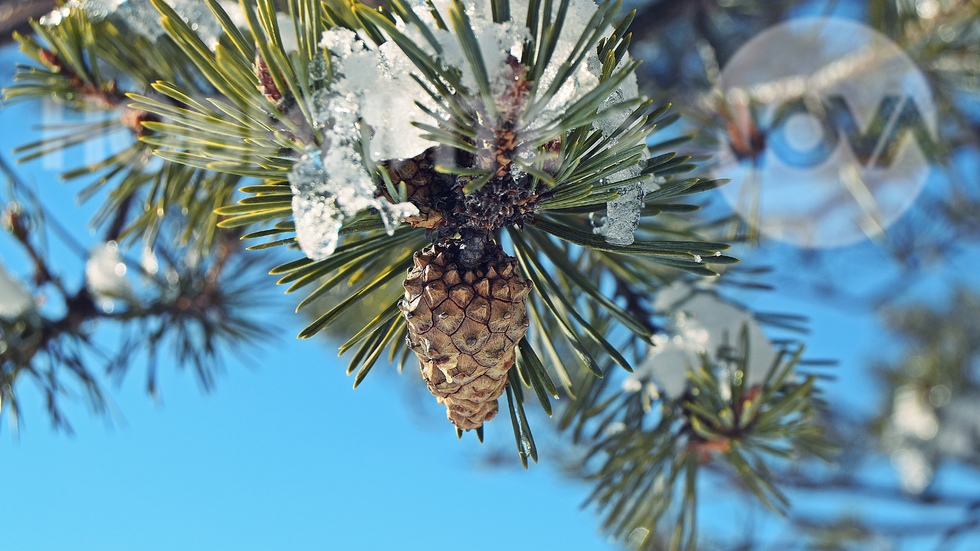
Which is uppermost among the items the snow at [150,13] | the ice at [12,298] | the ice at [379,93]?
the snow at [150,13]

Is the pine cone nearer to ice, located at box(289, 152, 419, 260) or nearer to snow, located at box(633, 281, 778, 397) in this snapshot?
ice, located at box(289, 152, 419, 260)

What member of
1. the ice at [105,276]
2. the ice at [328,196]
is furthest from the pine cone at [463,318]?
the ice at [105,276]

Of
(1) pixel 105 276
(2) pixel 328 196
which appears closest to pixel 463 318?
(2) pixel 328 196

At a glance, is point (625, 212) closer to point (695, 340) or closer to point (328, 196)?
point (328, 196)

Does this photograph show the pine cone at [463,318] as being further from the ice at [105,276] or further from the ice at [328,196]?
the ice at [105,276]

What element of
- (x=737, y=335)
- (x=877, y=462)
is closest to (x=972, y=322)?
(x=877, y=462)

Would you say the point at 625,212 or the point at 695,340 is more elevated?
the point at 625,212

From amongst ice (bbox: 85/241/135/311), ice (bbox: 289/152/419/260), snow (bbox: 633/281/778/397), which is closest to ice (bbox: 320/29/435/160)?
ice (bbox: 289/152/419/260)
